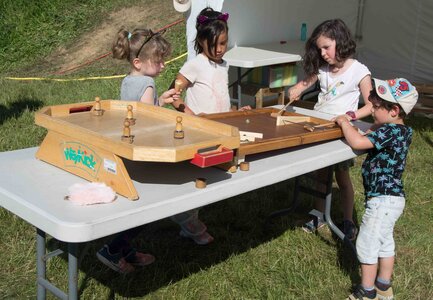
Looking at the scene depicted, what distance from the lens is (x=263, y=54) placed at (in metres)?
5.91

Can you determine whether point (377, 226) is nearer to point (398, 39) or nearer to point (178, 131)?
point (178, 131)

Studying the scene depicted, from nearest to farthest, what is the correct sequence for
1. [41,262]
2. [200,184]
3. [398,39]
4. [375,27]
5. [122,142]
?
1. [122,142]
2. [200,184]
3. [41,262]
4. [398,39]
5. [375,27]

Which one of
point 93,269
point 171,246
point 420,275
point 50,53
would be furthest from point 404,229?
point 50,53

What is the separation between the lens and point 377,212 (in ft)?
8.63

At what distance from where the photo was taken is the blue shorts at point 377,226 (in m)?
2.62

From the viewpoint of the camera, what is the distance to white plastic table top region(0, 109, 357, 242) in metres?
1.75

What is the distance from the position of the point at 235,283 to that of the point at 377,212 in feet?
2.94

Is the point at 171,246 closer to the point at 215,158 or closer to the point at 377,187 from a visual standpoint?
the point at 377,187

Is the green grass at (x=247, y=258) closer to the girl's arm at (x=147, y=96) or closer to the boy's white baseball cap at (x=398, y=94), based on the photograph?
the girl's arm at (x=147, y=96)

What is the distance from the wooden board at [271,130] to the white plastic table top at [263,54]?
2364 mm

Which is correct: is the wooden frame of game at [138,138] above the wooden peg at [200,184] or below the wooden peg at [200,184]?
above

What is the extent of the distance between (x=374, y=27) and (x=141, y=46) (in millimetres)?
5667

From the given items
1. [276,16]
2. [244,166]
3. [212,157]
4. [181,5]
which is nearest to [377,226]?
[244,166]

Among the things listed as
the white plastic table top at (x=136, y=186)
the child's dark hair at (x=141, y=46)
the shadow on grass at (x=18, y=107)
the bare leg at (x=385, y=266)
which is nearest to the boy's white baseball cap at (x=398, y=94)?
the white plastic table top at (x=136, y=186)
